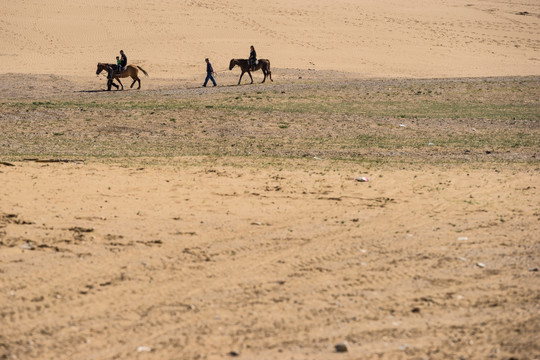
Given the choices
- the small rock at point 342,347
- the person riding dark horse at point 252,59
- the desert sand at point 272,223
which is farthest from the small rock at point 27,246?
the person riding dark horse at point 252,59

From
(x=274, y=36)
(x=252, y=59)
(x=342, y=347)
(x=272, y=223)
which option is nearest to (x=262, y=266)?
(x=272, y=223)

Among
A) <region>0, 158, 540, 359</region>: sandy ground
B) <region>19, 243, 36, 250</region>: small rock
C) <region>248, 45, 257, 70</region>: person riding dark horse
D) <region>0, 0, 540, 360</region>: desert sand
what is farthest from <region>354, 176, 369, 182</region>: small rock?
<region>248, 45, 257, 70</region>: person riding dark horse

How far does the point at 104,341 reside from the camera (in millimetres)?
7398

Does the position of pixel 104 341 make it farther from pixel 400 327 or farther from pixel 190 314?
pixel 400 327

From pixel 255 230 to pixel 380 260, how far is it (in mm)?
2140

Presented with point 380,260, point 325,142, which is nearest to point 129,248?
point 380,260

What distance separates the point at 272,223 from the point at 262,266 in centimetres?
187

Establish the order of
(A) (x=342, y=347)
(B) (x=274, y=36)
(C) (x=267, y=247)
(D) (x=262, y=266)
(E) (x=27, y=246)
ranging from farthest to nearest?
(B) (x=274, y=36) < (C) (x=267, y=247) < (E) (x=27, y=246) < (D) (x=262, y=266) < (A) (x=342, y=347)

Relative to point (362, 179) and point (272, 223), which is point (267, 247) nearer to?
point (272, 223)

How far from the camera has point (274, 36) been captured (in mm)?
52406

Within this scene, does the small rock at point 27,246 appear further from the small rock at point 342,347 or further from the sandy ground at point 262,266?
the small rock at point 342,347

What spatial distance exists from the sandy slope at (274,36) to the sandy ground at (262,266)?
26567mm

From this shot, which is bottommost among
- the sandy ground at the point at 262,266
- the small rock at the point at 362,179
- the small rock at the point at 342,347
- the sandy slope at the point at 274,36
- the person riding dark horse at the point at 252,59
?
the small rock at the point at 342,347

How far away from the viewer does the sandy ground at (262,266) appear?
24.4 feet
